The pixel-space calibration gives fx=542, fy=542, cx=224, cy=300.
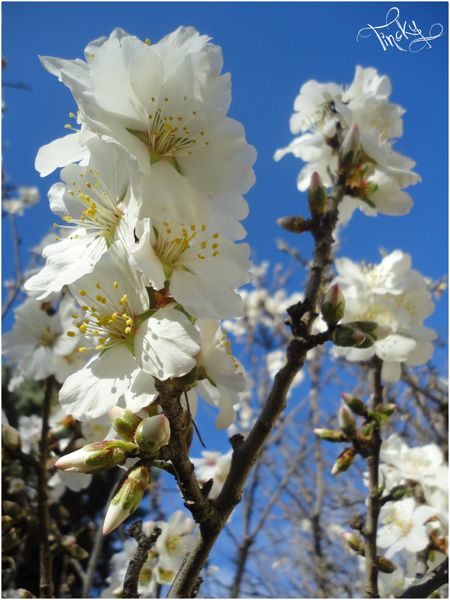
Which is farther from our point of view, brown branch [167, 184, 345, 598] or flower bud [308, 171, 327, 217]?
flower bud [308, 171, 327, 217]

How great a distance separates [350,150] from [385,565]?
1.36m

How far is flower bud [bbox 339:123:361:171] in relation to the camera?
170 centimetres

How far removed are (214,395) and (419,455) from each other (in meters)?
1.67

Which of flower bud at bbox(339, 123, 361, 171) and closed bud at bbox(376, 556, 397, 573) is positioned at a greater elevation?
flower bud at bbox(339, 123, 361, 171)

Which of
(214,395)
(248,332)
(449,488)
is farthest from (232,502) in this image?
(248,332)

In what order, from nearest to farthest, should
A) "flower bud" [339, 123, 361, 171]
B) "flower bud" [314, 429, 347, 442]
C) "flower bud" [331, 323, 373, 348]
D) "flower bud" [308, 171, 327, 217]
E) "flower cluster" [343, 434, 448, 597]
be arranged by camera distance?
"flower bud" [331, 323, 373, 348] → "flower bud" [308, 171, 327, 217] → "flower bud" [339, 123, 361, 171] → "flower bud" [314, 429, 347, 442] → "flower cluster" [343, 434, 448, 597]

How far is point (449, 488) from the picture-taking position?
2193 millimetres

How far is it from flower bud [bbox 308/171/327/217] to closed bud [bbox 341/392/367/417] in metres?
0.64

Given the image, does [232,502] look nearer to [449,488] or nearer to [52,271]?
[52,271]

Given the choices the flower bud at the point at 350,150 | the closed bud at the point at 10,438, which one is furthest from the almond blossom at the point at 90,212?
the closed bud at the point at 10,438

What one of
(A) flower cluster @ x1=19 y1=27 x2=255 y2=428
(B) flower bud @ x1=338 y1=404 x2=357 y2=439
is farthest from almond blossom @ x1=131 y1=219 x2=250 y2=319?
(B) flower bud @ x1=338 y1=404 x2=357 y2=439

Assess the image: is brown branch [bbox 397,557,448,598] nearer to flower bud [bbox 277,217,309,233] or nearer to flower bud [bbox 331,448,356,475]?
flower bud [bbox 331,448,356,475]

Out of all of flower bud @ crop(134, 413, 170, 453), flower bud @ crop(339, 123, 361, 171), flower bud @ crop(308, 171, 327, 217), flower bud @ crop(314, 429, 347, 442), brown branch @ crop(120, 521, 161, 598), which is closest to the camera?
flower bud @ crop(134, 413, 170, 453)

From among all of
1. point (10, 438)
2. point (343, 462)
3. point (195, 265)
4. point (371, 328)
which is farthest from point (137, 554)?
point (10, 438)
